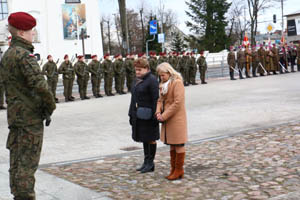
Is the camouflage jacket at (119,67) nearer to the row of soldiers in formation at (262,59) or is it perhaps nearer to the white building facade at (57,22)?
the row of soldiers in formation at (262,59)

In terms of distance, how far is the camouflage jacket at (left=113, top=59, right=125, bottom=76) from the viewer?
2152 cm

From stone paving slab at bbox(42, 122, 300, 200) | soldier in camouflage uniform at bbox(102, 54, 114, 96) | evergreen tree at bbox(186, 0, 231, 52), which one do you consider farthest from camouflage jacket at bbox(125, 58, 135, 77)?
evergreen tree at bbox(186, 0, 231, 52)

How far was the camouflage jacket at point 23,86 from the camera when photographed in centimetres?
418

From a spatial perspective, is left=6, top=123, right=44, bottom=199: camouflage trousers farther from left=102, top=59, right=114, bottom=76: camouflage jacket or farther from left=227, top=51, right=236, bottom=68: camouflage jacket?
left=227, top=51, right=236, bottom=68: camouflage jacket

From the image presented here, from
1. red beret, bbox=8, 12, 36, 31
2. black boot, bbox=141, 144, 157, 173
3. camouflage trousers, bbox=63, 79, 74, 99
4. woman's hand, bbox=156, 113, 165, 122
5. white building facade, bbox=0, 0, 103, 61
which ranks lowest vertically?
black boot, bbox=141, 144, 157, 173

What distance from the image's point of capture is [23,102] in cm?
425

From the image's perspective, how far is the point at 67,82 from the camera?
65.5ft

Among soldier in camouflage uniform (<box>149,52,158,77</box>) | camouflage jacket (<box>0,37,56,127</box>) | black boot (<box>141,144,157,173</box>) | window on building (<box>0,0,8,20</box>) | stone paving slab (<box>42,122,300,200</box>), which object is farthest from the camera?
window on building (<box>0,0,8,20</box>)

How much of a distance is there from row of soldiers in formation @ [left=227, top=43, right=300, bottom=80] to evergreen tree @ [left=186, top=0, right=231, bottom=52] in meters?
→ 31.0

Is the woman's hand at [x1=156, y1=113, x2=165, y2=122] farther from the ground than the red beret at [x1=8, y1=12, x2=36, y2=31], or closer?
closer

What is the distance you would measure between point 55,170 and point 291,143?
393 centimetres

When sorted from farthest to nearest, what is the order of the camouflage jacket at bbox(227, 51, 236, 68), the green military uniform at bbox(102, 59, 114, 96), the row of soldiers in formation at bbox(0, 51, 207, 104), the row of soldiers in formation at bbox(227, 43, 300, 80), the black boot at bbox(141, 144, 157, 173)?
the row of soldiers in formation at bbox(227, 43, 300, 80) → the camouflage jacket at bbox(227, 51, 236, 68) → the green military uniform at bbox(102, 59, 114, 96) → the row of soldiers in formation at bbox(0, 51, 207, 104) → the black boot at bbox(141, 144, 157, 173)

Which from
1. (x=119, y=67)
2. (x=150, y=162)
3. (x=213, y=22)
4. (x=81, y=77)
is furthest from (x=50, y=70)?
(x=213, y=22)

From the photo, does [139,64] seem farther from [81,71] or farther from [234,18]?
[234,18]
